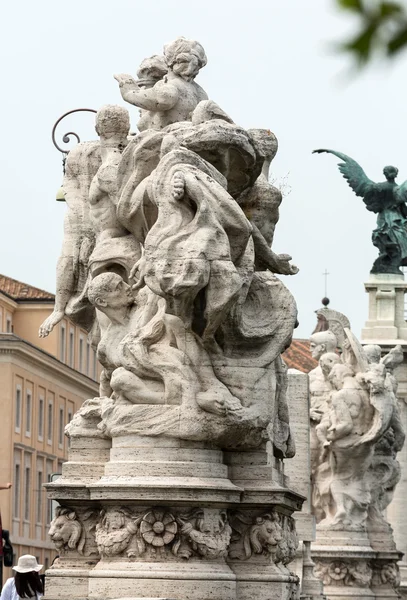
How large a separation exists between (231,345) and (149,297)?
19.9 inches

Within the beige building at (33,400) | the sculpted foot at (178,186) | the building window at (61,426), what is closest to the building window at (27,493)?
the beige building at (33,400)

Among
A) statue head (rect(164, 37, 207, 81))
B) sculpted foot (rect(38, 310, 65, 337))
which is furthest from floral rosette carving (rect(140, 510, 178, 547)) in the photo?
statue head (rect(164, 37, 207, 81))

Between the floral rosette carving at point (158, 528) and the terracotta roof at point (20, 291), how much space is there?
5200cm

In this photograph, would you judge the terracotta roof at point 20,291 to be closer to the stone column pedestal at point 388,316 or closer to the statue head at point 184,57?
the stone column pedestal at point 388,316

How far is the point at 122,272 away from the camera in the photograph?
→ 9.06 metres

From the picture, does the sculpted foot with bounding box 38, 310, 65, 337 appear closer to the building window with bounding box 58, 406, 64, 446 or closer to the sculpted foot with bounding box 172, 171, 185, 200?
the sculpted foot with bounding box 172, 171, 185, 200

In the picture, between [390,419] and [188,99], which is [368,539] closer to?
[390,419]

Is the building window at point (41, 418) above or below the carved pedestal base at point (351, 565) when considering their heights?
above

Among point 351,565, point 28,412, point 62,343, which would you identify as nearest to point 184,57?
point 351,565

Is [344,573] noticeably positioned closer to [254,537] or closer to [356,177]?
[254,537]

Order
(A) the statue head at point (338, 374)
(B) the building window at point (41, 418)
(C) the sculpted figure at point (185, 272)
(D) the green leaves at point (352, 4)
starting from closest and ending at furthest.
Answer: (D) the green leaves at point (352, 4) < (C) the sculpted figure at point (185, 272) < (A) the statue head at point (338, 374) < (B) the building window at point (41, 418)

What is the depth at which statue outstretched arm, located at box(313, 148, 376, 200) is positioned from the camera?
29641mm

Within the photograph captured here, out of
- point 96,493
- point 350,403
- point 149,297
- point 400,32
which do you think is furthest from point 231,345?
point 350,403

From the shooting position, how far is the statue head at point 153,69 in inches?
380
